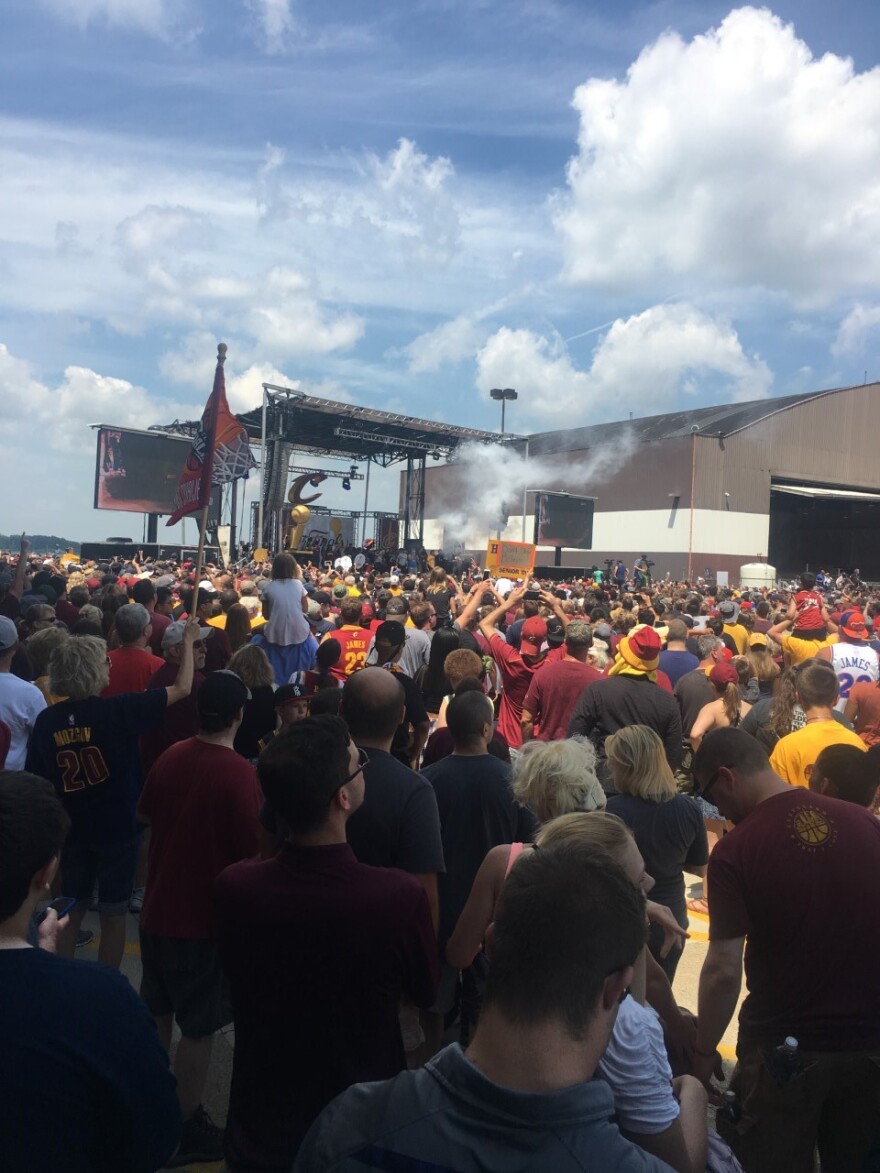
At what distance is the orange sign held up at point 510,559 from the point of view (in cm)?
1077

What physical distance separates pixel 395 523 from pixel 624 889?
40.7 metres

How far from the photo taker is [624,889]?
1395 mm

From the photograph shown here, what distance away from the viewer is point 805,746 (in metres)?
4.11

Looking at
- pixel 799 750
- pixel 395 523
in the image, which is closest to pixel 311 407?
pixel 395 523

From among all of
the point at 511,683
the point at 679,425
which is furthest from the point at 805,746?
the point at 679,425

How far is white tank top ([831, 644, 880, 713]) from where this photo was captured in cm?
662

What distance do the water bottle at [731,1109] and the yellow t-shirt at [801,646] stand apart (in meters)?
5.22

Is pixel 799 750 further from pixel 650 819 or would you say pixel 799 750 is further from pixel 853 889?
pixel 853 889

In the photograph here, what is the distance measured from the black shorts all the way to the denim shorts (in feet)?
2.32

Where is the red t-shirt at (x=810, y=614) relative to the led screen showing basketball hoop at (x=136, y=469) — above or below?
below

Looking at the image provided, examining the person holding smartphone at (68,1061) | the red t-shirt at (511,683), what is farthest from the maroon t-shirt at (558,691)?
the person holding smartphone at (68,1061)

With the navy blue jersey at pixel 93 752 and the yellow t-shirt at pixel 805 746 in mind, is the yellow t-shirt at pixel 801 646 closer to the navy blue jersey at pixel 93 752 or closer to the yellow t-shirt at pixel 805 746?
the yellow t-shirt at pixel 805 746

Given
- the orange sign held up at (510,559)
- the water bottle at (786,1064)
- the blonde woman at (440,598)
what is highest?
the orange sign held up at (510,559)

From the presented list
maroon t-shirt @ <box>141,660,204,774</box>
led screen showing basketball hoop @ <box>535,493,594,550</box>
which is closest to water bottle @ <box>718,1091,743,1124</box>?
maroon t-shirt @ <box>141,660,204,774</box>
